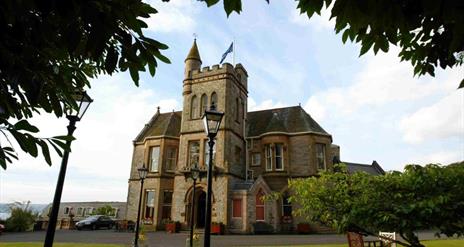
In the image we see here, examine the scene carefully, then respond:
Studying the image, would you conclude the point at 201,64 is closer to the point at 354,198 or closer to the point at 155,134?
the point at 155,134

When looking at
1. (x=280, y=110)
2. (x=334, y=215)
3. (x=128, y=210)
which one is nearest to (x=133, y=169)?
(x=128, y=210)

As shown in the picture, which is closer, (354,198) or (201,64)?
(354,198)

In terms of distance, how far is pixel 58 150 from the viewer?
194 cm

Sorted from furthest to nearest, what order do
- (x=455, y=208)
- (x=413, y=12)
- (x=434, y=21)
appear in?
1. (x=455, y=208)
2. (x=434, y=21)
3. (x=413, y=12)

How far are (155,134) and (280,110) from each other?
12.0 meters

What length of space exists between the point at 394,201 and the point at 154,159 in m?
27.0

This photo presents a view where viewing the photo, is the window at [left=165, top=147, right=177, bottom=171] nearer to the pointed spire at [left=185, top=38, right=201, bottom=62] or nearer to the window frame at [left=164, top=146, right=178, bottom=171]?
the window frame at [left=164, top=146, right=178, bottom=171]

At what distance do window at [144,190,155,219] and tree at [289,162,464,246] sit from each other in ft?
81.5

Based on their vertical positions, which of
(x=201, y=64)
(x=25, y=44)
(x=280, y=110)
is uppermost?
(x=201, y=64)

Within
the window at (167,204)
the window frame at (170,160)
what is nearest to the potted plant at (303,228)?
the window at (167,204)

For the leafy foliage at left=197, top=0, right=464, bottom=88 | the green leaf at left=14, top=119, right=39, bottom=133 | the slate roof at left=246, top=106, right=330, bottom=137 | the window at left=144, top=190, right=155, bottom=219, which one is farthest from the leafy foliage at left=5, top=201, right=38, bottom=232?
the leafy foliage at left=197, top=0, right=464, bottom=88

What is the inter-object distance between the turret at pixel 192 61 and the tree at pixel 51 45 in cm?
2791

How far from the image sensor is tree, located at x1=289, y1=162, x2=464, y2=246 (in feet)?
12.7

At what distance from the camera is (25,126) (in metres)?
1.84
